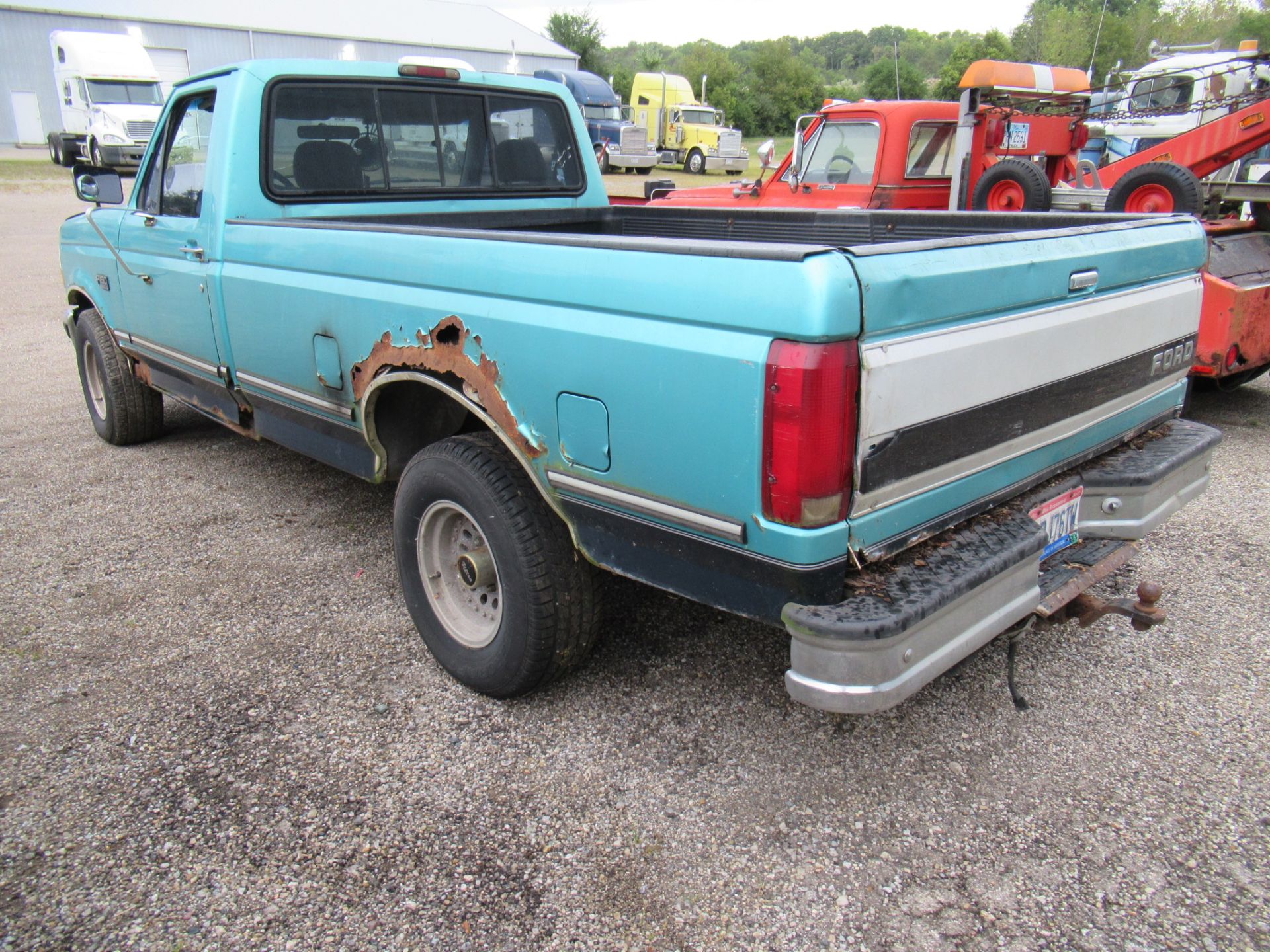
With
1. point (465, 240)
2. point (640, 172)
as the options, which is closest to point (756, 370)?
point (465, 240)

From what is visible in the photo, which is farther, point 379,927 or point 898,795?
Result: point 898,795

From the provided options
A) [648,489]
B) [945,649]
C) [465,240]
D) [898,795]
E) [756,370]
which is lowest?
[898,795]

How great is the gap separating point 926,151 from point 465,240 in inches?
241

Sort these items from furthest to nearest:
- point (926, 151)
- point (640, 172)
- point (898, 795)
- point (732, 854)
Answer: point (640, 172) → point (926, 151) → point (898, 795) → point (732, 854)

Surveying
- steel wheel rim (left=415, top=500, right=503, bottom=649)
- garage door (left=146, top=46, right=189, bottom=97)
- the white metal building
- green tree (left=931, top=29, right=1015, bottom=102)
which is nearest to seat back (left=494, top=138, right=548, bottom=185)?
steel wheel rim (left=415, top=500, right=503, bottom=649)

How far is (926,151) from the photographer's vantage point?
7621 mm

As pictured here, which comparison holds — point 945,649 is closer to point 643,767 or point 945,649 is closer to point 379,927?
point 643,767

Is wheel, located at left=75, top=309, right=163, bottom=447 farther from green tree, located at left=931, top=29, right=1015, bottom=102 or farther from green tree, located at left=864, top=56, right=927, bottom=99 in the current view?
green tree, located at left=864, top=56, right=927, bottom=99

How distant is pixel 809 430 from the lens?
6.22 ft

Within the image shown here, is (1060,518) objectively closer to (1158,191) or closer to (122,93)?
(1158,191)

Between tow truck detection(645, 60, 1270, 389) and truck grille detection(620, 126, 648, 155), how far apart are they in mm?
20208

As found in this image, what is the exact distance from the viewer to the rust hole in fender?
2539 mm

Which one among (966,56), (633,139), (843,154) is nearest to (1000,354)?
(843,154)

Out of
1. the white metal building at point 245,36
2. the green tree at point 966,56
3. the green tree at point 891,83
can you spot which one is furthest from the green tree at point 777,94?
the white metal building at point 245,36
